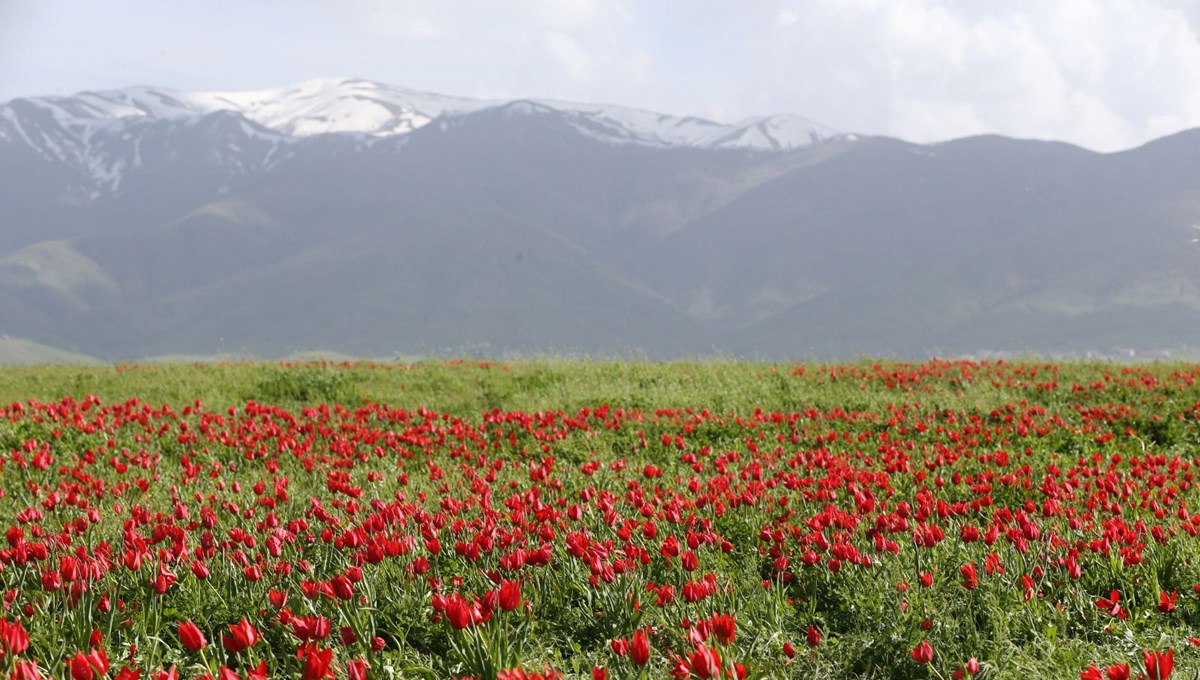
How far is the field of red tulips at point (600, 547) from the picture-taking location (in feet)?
14.2

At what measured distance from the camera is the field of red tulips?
4.33 meters

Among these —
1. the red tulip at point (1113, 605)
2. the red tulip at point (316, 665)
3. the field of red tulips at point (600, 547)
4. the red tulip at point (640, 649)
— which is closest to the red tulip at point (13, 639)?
the field of red tulips at point (600, 547)

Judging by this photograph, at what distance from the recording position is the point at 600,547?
5.12 metres

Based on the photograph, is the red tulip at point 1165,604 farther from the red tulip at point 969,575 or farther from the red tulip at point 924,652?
the red tulip at point 924,652

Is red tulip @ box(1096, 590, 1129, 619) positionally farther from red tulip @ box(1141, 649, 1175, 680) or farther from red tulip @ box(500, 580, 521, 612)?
red tulip @ box(500, 580, 521, 612)

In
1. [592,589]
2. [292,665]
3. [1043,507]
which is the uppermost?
[1043,507]

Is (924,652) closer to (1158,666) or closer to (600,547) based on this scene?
(1158,666)

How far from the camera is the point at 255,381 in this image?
16266 millimetres

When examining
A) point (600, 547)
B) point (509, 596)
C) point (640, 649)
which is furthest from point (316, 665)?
point (600, 547)

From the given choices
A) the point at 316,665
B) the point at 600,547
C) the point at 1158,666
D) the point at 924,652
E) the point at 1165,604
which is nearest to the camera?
the point at 316,665

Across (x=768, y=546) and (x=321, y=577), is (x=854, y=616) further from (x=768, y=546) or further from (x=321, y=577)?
(x=321, y=577)

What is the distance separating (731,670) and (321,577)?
8.69 ft

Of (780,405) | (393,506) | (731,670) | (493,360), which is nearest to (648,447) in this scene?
(780,405)

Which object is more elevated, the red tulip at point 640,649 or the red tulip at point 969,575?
the red tulip at point 969,575
